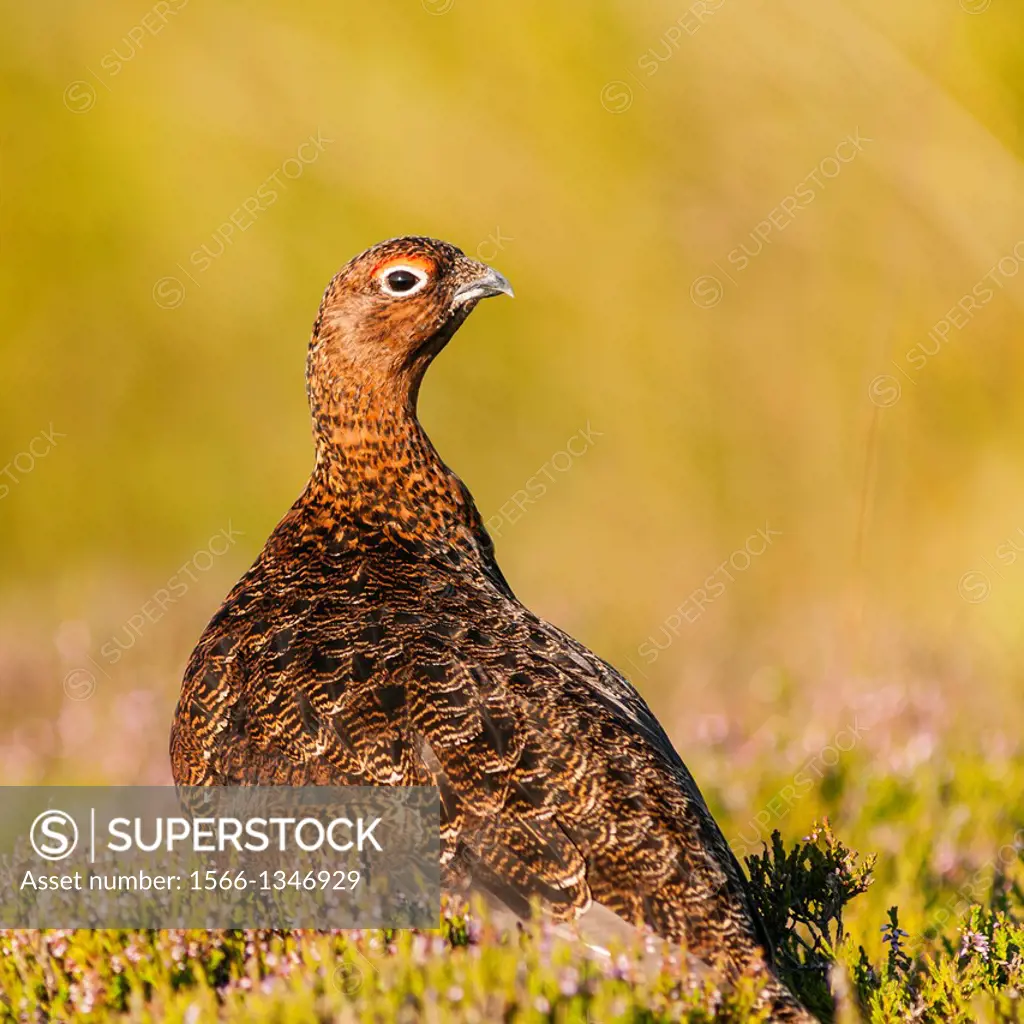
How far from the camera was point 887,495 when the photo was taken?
448 inches

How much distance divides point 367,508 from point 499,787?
170cm

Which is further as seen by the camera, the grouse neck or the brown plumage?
the grouse neck

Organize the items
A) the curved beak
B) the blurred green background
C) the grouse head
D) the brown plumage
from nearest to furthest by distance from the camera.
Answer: the brown plumage, the grouse head, the curved beak, the blurred green background

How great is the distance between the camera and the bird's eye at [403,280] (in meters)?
5.81

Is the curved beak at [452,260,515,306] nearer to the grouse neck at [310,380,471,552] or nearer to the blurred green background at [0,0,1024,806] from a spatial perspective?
the grouse neck at [310,380,471,552]

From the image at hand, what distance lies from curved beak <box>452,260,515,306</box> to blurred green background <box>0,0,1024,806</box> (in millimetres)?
2871

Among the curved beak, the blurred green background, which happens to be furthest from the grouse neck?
the blurred green background

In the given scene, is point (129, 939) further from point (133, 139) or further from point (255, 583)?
point (133, 139)

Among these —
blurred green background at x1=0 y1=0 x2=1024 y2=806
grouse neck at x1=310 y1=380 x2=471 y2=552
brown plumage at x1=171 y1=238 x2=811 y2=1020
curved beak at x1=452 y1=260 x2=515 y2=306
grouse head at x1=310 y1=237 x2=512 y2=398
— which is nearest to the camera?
brown plumage at x1=171 y1=238 x2=811 y2=1020

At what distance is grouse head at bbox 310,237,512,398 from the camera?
18.9 feet

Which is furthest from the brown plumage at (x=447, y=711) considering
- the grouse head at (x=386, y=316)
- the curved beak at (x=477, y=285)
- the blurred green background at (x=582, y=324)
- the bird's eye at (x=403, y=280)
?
the blurred green background at (x=582, y=324)

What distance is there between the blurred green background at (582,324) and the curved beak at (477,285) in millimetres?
2871

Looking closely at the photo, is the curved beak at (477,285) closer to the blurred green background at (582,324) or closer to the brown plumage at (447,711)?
the brown plumage at (447,711)

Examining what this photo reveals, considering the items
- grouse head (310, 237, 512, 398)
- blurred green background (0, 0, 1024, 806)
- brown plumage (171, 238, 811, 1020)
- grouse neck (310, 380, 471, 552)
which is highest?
blurred green background (0, 0, 1024, 806)
